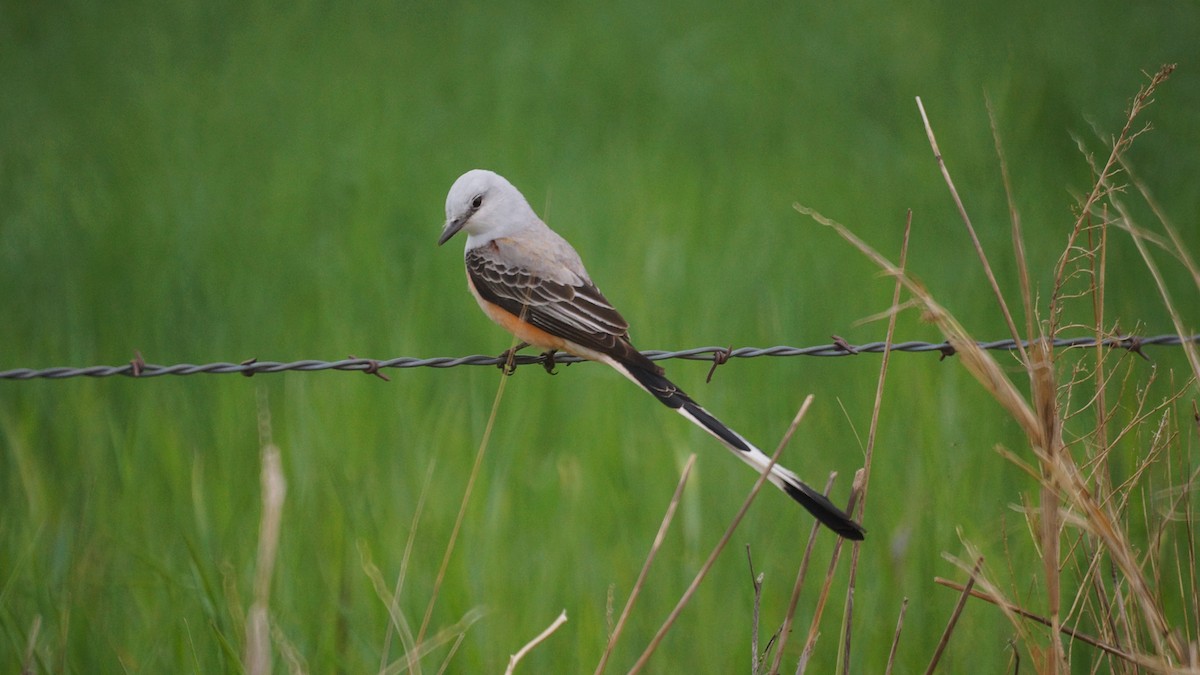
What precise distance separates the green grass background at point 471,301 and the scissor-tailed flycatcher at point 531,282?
717 mm

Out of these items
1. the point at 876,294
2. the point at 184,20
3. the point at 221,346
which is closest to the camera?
the point at 221,346

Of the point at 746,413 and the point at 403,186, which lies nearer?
the point at 746,413

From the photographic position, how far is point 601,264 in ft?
20.8

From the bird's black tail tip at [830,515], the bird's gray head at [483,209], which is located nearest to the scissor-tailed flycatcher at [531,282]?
the bird's gray head at [483,209]

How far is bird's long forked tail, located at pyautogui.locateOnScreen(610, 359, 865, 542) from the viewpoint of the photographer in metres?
2.52

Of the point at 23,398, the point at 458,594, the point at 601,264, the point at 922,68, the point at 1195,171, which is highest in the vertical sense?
the point at 922,68

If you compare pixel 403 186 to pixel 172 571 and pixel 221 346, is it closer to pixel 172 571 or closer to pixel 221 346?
pixel 221 346

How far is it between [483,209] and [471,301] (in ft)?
5.26

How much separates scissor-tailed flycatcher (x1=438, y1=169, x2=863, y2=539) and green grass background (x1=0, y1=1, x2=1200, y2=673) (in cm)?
72

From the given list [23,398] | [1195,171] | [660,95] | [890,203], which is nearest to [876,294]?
[890,203]

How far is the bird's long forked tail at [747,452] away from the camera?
8.26ft

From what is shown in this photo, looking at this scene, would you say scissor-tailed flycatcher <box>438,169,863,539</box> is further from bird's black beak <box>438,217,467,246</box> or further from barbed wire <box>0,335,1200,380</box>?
barbed wire <box>0,335,1200,380</box>

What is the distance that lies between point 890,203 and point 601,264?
7.01 ft

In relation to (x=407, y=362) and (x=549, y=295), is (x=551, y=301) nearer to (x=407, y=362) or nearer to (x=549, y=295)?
(x=549, y=295)
